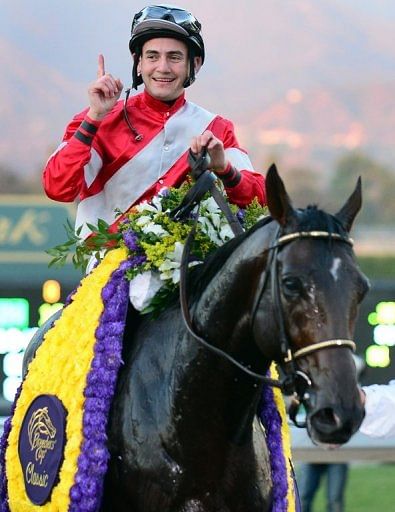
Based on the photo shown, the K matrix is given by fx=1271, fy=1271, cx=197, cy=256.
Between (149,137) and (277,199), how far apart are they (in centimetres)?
120

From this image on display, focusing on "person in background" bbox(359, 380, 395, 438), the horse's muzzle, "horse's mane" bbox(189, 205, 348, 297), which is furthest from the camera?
"person in background" bbox(359, 380, 395, 438)

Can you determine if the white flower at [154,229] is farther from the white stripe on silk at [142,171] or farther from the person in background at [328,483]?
the person in background at [328,483]

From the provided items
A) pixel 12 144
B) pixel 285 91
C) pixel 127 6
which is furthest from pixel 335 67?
pixel 12 144

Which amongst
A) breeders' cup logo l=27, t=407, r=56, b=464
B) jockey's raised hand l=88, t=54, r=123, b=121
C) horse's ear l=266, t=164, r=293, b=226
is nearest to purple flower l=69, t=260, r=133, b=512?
breeders' cup logo l=27, t=407, r=56, b=464

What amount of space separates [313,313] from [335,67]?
2350 cm

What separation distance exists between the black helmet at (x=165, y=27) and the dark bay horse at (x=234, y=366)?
3.22 ft

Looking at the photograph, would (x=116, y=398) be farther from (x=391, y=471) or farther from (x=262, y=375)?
(x=391, y=471)

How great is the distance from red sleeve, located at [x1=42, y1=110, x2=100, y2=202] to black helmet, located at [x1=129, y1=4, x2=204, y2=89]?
367mm

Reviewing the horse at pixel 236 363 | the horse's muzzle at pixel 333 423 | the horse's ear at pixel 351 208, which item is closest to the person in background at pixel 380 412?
the horse at pixel 236 363

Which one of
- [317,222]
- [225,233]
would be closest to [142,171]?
[225,233]

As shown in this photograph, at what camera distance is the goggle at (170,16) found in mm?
4621

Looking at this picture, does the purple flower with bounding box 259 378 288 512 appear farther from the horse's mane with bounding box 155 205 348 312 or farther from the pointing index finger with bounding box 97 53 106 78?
the pointing index finger with bounding box 97 53 106 78

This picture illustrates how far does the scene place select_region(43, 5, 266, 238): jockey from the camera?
457cm

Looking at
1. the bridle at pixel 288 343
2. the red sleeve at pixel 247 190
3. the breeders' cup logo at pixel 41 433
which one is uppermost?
the red sleeve at pixel 247 190
